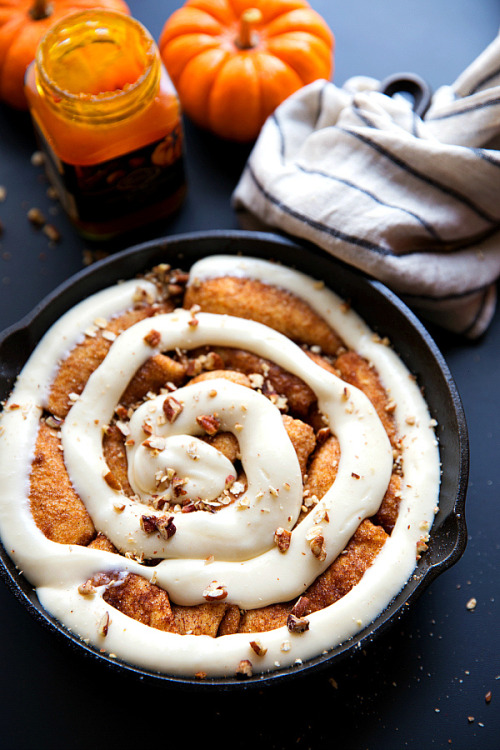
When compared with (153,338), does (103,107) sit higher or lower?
higher

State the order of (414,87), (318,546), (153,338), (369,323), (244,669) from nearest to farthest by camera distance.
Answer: (244,669), (318,546), (153,338), (369,323), (414,87)

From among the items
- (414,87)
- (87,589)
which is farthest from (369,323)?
(87,589)

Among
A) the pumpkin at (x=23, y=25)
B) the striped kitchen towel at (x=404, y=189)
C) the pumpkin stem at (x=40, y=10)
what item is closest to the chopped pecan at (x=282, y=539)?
the striped kitchen towel at (x=404, y=189)

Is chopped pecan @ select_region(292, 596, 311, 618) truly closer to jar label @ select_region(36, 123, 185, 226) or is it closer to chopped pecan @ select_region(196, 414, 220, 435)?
chopped pecan @ select_region(196, 414, 220, 435)

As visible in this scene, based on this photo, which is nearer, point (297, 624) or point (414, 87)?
point (297, 624)

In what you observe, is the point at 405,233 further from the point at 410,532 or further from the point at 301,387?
the point at 410,532

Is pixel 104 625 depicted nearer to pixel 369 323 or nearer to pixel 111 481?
pixel 111 481

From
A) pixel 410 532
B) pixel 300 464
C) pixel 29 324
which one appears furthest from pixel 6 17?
pixel 410 532

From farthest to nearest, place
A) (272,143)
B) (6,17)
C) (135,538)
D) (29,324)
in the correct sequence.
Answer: (6,17), (272,143), (29,324), (135,538)
